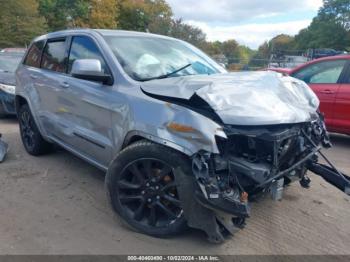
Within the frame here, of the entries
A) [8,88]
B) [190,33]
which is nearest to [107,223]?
[8,88]

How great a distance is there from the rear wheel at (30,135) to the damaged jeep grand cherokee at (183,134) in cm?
138

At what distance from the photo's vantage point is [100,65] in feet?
12.0

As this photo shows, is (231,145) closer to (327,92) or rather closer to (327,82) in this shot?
(327,92)

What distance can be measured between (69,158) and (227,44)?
54020 millimetres

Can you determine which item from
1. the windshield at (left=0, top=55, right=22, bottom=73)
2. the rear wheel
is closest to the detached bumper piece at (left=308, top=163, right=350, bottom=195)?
the rear wheel

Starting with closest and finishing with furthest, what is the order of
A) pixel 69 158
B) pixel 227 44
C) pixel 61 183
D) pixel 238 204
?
pixel 238 204 → pixel 61 183 → pixel 69 158 → pixel 227 44

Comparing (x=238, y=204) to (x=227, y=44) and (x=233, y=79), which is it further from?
(x=227, y=44)

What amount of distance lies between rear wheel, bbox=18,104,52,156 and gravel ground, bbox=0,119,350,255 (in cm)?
65

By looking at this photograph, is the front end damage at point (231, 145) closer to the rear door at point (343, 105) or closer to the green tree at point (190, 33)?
the rear door at point (343, 105)

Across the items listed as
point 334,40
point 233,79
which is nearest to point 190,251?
point 233,79

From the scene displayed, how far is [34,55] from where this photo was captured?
18.3 feet

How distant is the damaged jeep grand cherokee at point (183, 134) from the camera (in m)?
2.97

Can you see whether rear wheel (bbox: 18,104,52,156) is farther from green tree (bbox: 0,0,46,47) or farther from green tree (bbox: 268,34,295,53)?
green tree (bbox: 268,34,295,53)

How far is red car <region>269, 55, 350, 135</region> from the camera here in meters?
6.49
